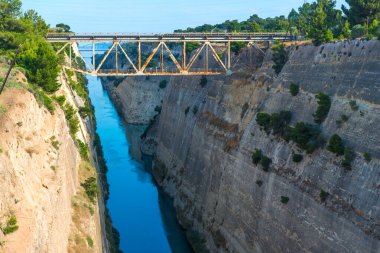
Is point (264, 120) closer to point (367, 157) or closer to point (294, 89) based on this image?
point (294, 89)

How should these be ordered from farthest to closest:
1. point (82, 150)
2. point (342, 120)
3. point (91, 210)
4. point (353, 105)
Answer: point (82, 150), point (91, 210), point (342, 120), point (353, 105)

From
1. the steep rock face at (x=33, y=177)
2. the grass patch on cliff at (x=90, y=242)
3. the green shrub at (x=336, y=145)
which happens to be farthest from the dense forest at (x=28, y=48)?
the green shrub at (x=336, y=145)

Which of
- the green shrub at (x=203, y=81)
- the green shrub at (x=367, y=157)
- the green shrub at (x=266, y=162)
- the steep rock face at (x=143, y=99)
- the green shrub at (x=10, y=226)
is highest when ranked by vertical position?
the green shrub at (x=203, y=81)

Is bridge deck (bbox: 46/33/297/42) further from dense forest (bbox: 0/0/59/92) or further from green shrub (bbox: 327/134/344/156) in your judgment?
green shrub (bbox: 327/134/344/156)

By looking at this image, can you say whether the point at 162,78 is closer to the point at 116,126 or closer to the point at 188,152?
Answer: the point at 116,126

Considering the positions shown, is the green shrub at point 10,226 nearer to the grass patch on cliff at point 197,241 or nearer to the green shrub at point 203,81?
the grass patch on cliff at point 197,241

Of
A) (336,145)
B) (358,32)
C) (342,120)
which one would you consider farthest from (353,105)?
(358,32)

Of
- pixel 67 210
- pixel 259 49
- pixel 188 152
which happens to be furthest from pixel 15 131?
pixel 188 152

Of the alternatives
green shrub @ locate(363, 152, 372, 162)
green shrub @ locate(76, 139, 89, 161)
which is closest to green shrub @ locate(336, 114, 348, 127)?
green shrub @ locate(363, 152, 372, 162)
